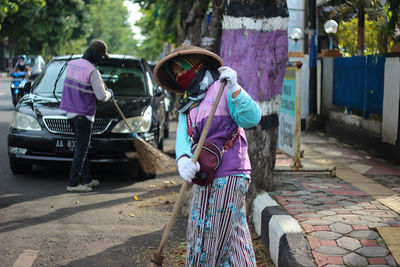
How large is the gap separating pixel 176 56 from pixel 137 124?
15.8 feet

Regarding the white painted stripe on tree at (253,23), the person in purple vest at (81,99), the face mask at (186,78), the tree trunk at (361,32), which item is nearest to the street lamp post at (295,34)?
the tree trunk at (361,32)

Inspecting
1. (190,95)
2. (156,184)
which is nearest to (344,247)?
(190,95)

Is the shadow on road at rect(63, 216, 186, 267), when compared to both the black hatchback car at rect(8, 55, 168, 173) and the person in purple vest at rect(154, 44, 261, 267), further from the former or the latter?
the black hatchback car at rect(8, 55, 168, 173)

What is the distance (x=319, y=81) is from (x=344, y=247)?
11.5 metres

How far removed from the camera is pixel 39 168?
963cm

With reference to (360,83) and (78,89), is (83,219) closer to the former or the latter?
(78,89)

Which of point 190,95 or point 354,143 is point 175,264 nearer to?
point 190,95

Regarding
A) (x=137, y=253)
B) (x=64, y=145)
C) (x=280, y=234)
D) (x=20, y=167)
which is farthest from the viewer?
(x=20, y=167)

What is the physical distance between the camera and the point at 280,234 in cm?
491

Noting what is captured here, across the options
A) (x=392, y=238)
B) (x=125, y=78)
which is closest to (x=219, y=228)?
(x=392, y=238)

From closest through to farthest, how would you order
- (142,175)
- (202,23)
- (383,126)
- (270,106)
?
(270,106) → (142,175) → (383,126) → (202,23)

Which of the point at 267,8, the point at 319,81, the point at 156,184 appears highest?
the point at 267,8

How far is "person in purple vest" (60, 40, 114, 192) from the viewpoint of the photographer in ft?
25.7

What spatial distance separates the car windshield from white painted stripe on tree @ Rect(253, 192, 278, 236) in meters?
4.08
